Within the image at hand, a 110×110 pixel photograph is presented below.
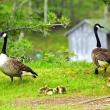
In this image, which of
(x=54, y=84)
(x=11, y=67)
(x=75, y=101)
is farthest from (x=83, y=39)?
(x=75, y=101)

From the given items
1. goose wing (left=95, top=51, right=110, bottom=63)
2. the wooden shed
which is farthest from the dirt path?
the wooden shed

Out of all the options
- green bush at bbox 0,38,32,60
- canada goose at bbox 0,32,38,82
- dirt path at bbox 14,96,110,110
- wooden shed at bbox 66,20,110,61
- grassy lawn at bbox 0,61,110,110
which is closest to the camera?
dirt path at bbox 14,96,110,110

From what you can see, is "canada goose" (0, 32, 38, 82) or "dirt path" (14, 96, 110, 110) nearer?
"dirt path" (14, 96, 110, 110)

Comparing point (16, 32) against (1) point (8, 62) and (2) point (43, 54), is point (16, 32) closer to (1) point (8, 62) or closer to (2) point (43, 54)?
(2) point (43, 54)

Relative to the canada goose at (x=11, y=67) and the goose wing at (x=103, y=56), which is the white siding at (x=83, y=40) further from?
the canada goose at (x=11, y=67)

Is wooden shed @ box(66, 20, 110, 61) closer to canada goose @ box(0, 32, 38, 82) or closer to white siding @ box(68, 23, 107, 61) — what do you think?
white siding @ box(68, 23, 107, 61)

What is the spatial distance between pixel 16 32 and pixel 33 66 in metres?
4.72

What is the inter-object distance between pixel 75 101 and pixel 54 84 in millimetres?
2207

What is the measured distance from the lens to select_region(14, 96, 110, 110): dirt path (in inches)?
520

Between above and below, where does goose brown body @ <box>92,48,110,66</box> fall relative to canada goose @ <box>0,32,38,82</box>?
above

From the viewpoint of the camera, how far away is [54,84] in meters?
16.0

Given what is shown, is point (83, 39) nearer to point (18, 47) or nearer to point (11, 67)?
point (18, 47)

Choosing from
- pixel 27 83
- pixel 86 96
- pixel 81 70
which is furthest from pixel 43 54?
pixel 86 96

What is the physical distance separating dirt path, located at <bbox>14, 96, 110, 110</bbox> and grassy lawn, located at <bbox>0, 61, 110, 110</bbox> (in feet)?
0.94
